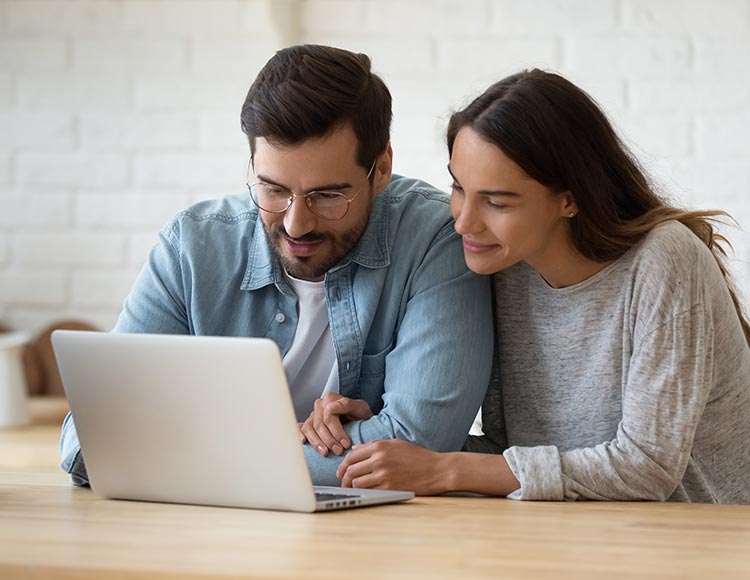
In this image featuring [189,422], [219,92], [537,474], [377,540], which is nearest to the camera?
[377,540]

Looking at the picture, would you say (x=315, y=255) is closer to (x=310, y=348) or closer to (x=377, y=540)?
(x=310, y=348)

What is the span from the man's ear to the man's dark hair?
1 cm

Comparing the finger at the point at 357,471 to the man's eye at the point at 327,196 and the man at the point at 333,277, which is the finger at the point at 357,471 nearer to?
the man at the point at 333,277

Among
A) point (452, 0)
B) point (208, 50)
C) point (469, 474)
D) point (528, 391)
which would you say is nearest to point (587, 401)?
point (528, 391)

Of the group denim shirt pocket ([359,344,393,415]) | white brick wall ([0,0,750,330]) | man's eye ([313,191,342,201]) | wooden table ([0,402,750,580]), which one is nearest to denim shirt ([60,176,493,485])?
denim shirt pocket ([359,344,393,415])

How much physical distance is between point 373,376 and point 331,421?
0.17 m

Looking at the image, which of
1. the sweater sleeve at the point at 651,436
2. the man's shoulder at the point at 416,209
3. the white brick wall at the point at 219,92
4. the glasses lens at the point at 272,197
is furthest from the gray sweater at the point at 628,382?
the white brick wall at the point at 219,92

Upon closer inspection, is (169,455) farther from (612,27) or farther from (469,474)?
(612,27)

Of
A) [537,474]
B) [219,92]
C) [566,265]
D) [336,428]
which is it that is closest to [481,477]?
[537,474]

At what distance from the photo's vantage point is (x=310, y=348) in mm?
1761

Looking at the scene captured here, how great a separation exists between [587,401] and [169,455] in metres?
0.62

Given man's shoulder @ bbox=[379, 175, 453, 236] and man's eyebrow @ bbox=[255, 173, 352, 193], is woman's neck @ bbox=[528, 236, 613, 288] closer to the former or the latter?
man's shoulder @ bbox=[379, 175, 453, 236]

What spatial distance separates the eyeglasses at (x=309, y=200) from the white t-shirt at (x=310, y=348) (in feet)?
0.43

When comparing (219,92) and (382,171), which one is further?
(219,92)
